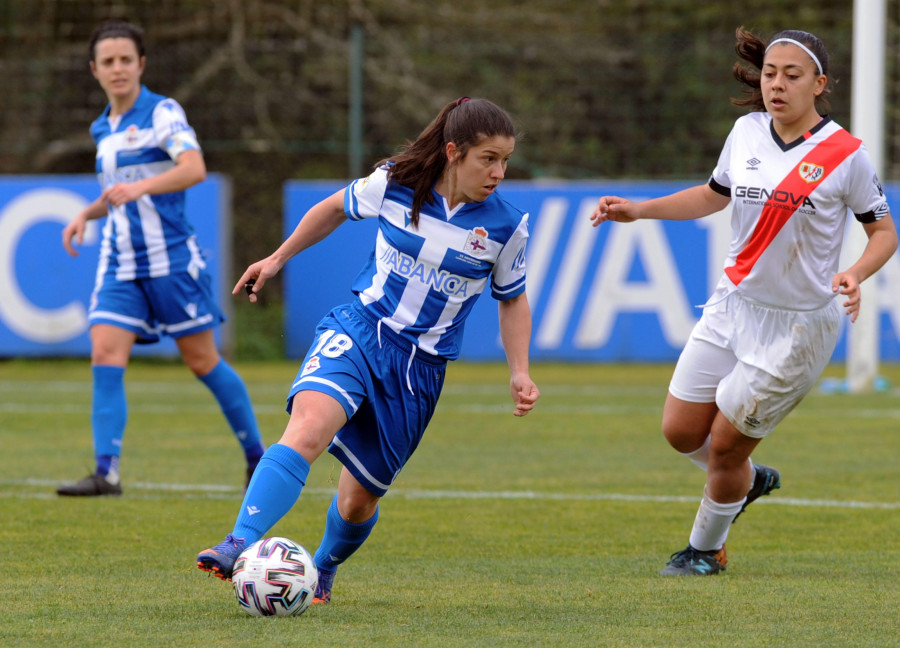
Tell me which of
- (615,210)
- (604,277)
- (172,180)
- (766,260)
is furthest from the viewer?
(604,277)

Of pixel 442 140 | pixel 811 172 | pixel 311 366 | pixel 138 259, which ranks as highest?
pixel 442 140

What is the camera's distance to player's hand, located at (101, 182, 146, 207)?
6723mm

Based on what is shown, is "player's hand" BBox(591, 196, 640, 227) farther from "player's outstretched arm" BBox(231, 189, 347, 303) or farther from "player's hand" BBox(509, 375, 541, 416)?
"player's outstretched arm" BBox(231, 189, 347, 303)

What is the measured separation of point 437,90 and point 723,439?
14144 mm

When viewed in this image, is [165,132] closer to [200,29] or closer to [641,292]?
[641,292]

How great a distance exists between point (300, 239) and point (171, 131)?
2812mm

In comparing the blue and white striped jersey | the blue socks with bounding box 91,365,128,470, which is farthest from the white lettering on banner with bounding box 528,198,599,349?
the blue socks with bounding box 91,365,128,470

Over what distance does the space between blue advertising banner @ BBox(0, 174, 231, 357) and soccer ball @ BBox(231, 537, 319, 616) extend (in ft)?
34.3

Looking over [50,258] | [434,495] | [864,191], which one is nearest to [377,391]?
[864,191]

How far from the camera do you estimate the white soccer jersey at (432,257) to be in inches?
180

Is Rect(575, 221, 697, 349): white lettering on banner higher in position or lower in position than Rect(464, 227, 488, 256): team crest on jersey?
lower

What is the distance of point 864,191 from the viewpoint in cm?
490

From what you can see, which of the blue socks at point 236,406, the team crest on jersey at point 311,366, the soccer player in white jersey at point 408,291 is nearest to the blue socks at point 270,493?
the soccer player in white jersey at point 408,291

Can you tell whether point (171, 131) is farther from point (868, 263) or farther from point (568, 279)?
point (568, 279)
